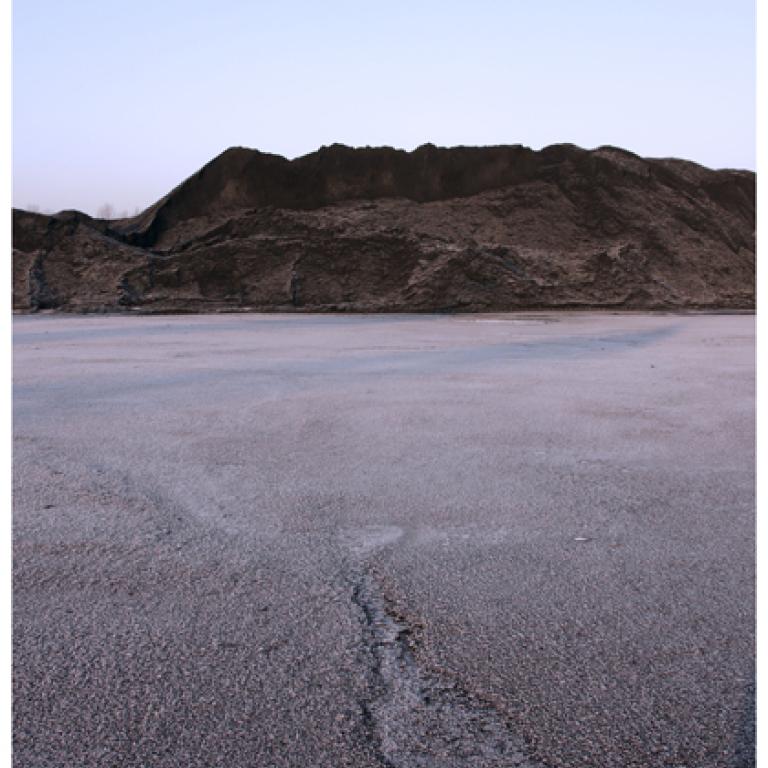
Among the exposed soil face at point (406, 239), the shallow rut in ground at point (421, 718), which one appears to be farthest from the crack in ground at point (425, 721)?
the exposed soil face at point (406, 239)

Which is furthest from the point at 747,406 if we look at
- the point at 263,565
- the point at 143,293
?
the point at 143,293

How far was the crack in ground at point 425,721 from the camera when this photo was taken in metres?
1.30

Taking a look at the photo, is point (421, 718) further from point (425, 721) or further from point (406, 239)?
point (406, 239)

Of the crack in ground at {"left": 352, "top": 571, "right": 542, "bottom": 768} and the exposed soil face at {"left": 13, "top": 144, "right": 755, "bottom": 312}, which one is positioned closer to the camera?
the crack in ground at {"left": 352, "top": 571, "right": 542, "bottom": 768}

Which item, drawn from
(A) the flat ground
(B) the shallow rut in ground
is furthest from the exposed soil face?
(B) the shallow rut in ground

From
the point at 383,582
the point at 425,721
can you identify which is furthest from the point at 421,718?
the point at 383,582

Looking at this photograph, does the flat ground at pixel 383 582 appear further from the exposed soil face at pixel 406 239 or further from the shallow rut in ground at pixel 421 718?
the exposed soil face at pixel 406 239

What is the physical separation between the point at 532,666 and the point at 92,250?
1866 cm

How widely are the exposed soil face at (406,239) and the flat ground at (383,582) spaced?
13.4 m

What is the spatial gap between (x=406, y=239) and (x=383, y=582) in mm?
16874

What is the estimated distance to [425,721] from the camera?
1.40 meters

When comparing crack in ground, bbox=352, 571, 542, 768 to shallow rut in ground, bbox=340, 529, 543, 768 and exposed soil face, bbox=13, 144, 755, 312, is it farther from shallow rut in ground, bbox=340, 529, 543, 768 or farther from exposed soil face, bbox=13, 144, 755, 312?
exposed soil face, bbox=13, 144, 755, 312

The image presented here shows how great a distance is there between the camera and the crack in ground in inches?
51.2

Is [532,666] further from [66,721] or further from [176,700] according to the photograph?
[66,721]
